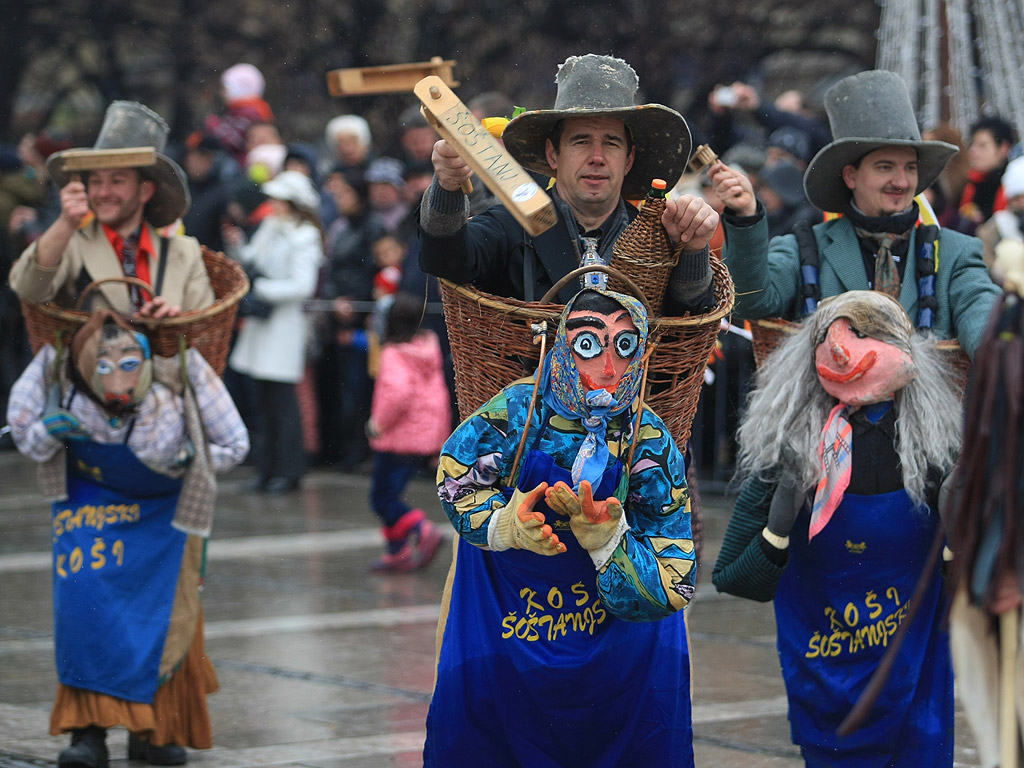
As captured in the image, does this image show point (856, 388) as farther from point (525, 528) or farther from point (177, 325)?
point (177, 325)

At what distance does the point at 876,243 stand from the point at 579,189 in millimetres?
1246

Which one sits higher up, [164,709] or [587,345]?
[587,345]

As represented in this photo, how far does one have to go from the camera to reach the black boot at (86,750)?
505 cm

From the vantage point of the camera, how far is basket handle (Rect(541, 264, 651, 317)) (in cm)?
365

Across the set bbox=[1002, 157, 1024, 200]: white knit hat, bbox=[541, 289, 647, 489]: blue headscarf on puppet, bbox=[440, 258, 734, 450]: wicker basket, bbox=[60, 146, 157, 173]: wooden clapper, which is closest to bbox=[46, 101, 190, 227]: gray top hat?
bbox=[60, 146, 157, 173]: wooden clapper

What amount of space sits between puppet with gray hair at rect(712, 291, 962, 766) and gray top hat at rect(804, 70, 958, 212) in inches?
24.4

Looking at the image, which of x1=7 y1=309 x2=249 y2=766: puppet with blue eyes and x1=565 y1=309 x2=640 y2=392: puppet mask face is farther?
x1=7 y1=309 x2=249 y2=766: puppet with blue eyes

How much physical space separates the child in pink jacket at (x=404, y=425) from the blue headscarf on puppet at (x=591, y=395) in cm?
483

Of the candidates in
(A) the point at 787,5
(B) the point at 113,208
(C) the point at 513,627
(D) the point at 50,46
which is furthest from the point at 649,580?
(D) the point at 50,46

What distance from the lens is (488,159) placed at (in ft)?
11.0

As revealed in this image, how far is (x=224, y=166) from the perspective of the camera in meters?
11.5

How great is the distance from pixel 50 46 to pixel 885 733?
17.0 metres

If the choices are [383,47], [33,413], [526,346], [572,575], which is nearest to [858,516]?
[572,575]

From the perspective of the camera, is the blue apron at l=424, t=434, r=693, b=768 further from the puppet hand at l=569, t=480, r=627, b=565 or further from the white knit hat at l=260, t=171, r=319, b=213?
the white knit hat at l=260, t=171, r=319, b=213
